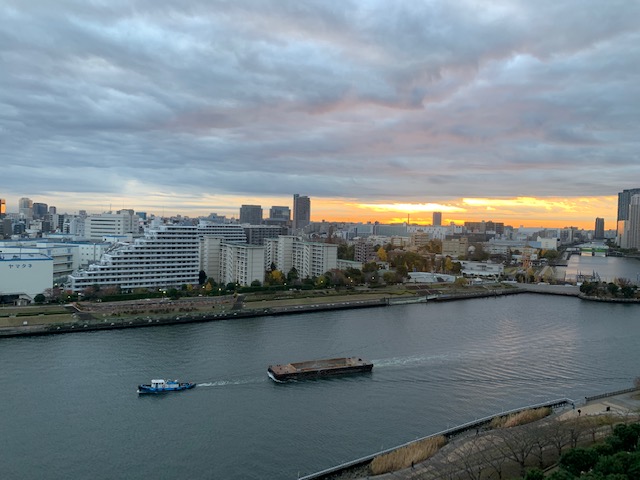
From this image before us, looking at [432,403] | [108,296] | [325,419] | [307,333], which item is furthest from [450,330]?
[108,296]

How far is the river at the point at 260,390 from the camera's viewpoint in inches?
190

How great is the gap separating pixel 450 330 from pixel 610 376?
3.34 metres

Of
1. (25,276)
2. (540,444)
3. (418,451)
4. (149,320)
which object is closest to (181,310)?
(149,320)

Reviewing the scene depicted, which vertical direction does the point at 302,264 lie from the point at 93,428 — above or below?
above

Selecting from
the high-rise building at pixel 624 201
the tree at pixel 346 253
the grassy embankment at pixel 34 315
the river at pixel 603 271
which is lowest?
the grassy embankment at pixel 34 315

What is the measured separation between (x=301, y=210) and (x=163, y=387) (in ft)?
160

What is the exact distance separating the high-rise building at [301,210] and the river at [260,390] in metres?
43.2

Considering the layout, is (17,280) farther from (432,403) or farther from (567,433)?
(567,433)

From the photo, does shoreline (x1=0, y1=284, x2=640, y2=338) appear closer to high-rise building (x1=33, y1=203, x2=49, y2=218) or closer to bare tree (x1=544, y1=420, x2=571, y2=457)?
bare tree (x1=544, y1=420, x2=571, y2=457)

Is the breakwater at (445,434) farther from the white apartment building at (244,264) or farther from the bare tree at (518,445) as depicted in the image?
the white apartment building at (244,264)

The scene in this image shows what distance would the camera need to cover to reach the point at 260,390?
21.2ft

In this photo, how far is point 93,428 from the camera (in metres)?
5.32

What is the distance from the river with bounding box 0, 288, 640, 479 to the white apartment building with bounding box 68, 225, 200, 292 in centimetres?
353

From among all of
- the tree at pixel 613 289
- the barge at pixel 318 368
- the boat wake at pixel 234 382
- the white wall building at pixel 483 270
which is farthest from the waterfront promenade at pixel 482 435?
the white wall building at pixel 483 270
